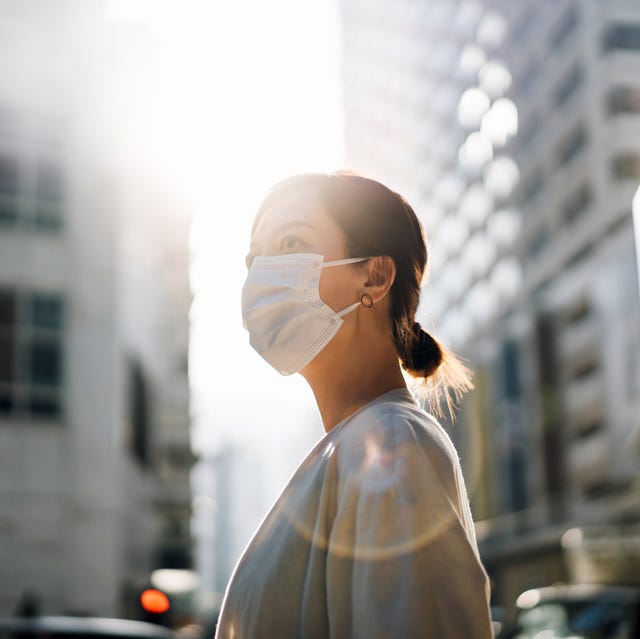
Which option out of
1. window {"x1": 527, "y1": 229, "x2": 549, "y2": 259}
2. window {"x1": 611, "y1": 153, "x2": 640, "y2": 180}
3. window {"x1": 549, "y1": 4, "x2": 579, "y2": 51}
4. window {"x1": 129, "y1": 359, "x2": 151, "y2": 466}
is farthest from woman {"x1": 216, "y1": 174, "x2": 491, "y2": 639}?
window {"x1": 527, "y1": 229, "x2": 549, "y2": 259}

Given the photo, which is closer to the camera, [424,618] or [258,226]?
[424,618]

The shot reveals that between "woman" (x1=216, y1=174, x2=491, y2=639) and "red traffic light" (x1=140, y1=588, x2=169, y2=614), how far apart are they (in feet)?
26.4

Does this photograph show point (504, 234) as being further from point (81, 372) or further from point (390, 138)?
point (81, 372)

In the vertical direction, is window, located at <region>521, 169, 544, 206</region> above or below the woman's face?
above

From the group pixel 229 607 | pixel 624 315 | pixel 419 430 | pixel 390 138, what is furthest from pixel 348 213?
pixel 390 138

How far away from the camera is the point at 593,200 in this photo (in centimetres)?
5331

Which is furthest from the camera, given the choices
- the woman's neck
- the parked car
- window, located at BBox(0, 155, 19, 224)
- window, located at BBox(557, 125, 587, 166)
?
window, located at BBox(557, 125, 587, 166)

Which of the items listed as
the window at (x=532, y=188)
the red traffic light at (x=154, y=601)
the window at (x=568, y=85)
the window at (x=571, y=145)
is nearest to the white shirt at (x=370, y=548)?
the red traffic light at (x=154, y=601)

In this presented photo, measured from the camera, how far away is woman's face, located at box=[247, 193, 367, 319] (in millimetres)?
2047

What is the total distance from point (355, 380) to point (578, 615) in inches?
313

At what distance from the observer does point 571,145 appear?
56750 mm

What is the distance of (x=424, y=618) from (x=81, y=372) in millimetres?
22104

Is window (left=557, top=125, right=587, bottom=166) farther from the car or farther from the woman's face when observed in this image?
the woman's face

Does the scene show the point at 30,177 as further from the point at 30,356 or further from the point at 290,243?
the point at 290,243
